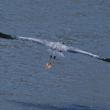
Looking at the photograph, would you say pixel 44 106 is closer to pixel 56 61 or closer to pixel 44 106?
pixel 44 106

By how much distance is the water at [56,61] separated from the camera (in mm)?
13258

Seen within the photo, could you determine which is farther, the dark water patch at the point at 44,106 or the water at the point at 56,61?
the water at the point at 56,61

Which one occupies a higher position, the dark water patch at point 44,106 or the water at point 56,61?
the water at point 56,61

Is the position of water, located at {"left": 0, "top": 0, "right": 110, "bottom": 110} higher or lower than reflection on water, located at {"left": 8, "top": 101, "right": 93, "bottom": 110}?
higher

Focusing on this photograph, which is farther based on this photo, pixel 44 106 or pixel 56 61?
pixel 56 61

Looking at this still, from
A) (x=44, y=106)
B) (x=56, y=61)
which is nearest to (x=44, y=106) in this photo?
(x=44, y=106)

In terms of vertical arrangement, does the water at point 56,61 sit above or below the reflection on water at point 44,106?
above

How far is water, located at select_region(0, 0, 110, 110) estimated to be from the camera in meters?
13.3

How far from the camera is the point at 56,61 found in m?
17.9

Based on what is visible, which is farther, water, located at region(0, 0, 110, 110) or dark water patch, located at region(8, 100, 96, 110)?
water, located at region(0, 0, 110, 110)

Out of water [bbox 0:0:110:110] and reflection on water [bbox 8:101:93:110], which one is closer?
reflection on water [bbox 8:101:93:110]

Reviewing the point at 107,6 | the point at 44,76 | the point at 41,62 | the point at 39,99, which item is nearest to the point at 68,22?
the point at 107,6

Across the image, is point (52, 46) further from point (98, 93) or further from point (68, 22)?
point (68, 22)

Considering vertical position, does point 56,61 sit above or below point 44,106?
above
